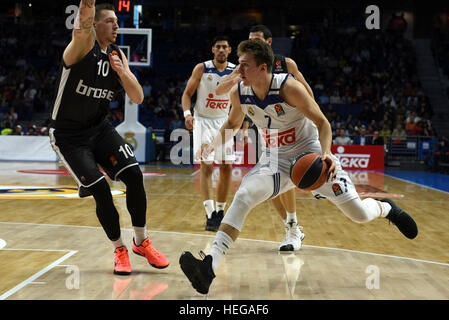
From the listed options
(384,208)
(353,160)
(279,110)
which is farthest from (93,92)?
(353,160)

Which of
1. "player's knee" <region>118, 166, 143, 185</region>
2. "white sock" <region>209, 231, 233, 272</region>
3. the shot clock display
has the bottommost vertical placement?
"white sock" <region>209, 231, 233, 272</region>

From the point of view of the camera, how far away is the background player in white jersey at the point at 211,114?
6.30 metres

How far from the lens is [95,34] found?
3.76 meters

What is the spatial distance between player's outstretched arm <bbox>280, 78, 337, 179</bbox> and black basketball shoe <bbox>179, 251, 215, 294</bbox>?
1127mm

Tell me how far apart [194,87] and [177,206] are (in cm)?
216

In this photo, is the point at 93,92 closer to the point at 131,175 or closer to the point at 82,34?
the point at 82,34

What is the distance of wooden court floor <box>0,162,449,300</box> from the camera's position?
342 cm

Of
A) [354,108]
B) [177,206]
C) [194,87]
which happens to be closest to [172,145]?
[354,108]

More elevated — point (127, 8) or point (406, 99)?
point (127, 8)

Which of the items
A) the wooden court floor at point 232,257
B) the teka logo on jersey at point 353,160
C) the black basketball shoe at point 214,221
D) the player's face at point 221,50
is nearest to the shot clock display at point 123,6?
the teka logo on jersey at point 353,160

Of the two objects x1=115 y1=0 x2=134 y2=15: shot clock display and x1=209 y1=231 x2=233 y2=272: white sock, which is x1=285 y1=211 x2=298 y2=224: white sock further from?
x1=115 y1=0 x2=134 y2=15: shot clock display

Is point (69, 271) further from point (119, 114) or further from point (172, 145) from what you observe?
point (119, 114)

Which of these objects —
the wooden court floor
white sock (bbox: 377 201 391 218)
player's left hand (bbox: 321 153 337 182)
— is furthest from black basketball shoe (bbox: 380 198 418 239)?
player's left hand (bbox: 321 153 337 182)

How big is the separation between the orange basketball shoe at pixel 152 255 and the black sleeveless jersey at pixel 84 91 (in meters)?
1.04
